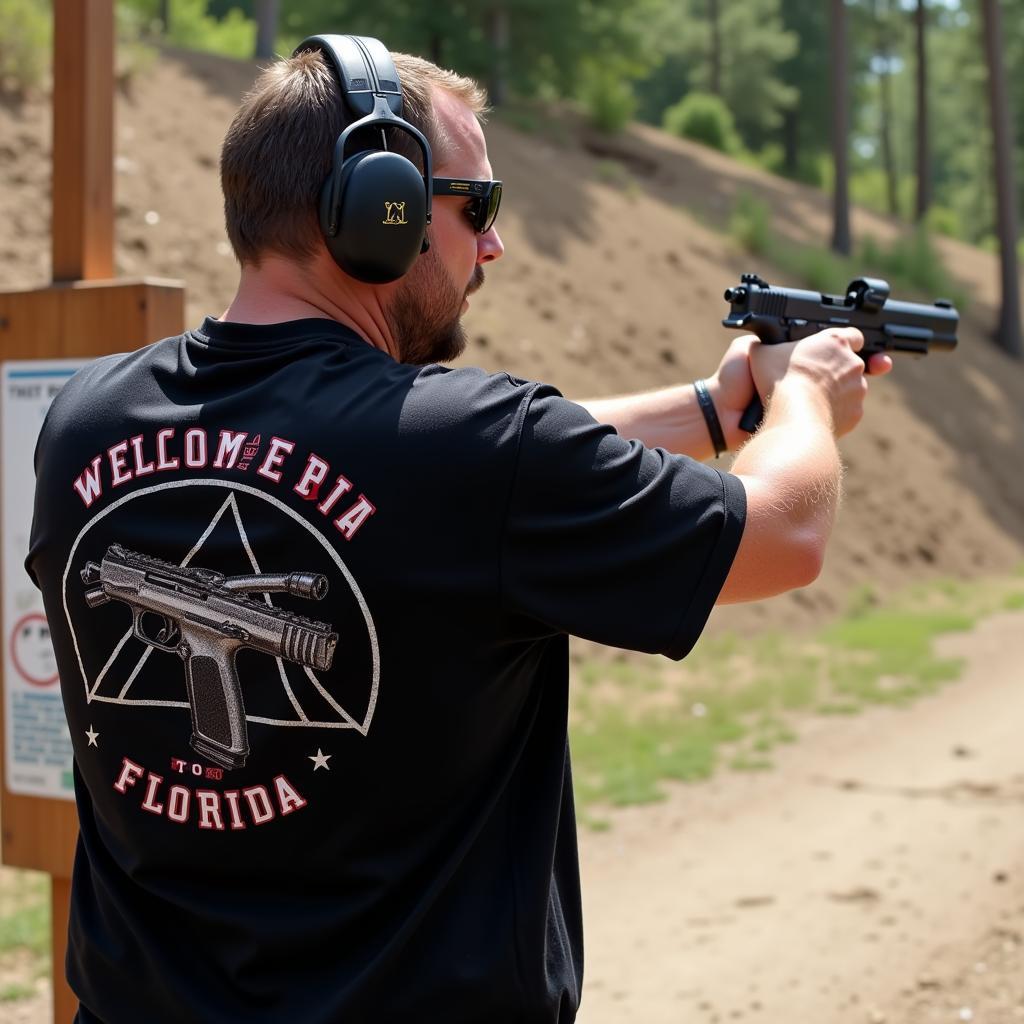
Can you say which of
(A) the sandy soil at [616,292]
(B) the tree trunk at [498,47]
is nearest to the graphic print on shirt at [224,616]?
(A) the sandy soil at [616,292]

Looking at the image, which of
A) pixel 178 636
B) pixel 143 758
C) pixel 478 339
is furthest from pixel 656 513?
pixel 478 339

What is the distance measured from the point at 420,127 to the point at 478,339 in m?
10.5

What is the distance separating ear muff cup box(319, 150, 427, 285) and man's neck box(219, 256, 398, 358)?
4cm

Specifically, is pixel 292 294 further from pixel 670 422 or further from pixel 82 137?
pixel 82 137

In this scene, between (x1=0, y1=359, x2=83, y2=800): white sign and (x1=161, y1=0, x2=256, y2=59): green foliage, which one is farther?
(x1=161, y1=0, x2=256, y2=59): green foliage

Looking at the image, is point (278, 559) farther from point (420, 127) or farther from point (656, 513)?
point (420, 127)

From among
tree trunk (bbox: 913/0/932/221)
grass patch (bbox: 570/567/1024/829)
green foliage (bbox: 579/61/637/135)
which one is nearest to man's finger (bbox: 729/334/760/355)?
grass patch (bbox: 570/567/1024/829)

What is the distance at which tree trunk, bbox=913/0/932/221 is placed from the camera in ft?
87.9

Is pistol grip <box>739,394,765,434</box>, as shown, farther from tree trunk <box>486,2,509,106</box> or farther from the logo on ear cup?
tree trunk <box>486,2,509,106</box>

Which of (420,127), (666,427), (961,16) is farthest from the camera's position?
(961,16)

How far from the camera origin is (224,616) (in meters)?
1.66

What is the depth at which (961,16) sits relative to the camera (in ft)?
95.1

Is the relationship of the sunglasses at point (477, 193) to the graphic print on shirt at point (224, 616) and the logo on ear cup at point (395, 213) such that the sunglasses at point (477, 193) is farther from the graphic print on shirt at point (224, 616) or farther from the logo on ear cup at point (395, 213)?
the graphic print on shirt at point (224, 616)

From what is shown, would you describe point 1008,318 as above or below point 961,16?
below
